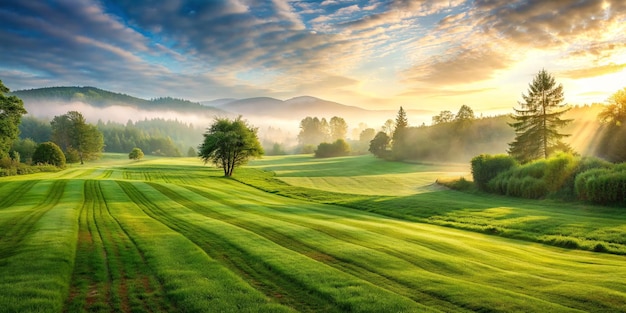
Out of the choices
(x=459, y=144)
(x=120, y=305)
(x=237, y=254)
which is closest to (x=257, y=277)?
(x=237, y=254)

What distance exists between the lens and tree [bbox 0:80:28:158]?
4769 cm

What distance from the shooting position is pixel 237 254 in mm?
12516

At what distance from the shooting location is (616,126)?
155ft

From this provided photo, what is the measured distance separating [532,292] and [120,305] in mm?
10541

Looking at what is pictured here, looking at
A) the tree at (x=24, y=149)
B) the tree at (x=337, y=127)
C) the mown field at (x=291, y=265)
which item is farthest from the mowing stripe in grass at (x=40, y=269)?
the tree at (x=337, y=127)

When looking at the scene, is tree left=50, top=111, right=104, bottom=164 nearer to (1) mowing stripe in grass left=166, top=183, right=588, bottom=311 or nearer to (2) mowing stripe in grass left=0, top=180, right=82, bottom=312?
(2) mowing stripe in grass left=0, top=180, right=82, bottom=312

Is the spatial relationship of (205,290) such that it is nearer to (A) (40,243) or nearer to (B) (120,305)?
(B) (120,305)

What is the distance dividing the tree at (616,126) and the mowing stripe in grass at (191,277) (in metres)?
55.9

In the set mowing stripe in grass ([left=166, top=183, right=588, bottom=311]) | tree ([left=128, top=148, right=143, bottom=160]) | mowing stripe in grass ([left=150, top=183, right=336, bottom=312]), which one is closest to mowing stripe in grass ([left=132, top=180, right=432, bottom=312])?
mowing stripe in grass ([left=150, top=183, right=336, bottom=312])

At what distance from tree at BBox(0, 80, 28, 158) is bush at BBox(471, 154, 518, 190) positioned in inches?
2555

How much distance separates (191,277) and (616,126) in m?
60.4

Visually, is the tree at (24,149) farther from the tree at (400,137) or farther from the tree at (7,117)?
the tree at (400,137)

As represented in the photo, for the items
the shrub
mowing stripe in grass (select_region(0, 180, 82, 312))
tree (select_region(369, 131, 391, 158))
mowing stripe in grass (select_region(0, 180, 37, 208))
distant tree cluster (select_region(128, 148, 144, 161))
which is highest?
tree (select_region(369, 131, 391, 158))

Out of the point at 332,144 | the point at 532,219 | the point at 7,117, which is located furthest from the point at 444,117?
the point at 7,117
